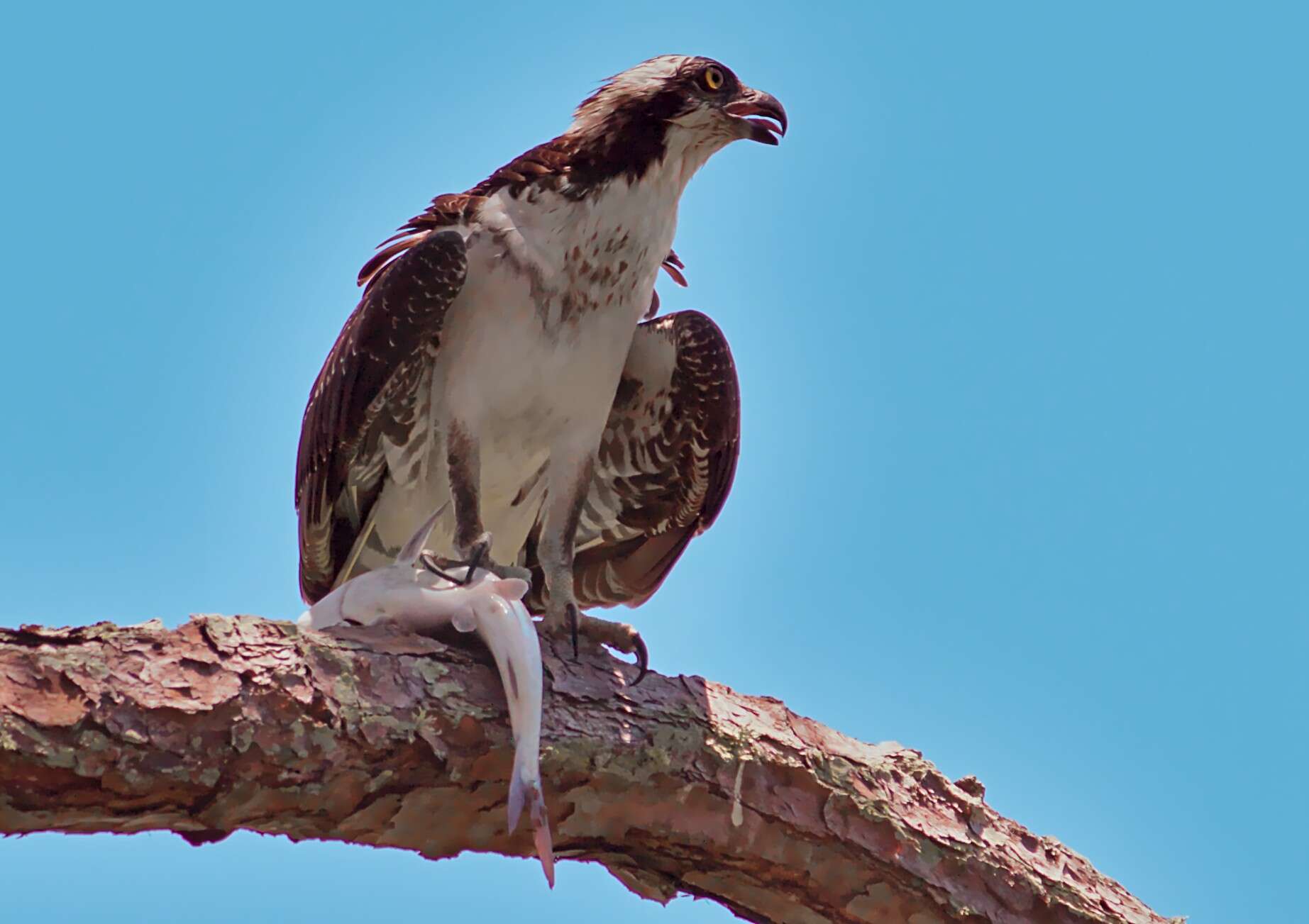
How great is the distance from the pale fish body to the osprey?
23.9 inches

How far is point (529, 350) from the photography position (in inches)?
256

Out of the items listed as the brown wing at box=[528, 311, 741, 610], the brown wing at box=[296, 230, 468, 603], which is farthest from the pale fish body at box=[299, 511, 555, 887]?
the brown wing at box=[528, 311, 741, 610]

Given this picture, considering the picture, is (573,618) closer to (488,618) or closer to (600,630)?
(600,630)

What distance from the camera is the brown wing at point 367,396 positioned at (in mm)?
6406

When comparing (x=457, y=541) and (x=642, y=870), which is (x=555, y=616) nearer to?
(x=457, y=541)

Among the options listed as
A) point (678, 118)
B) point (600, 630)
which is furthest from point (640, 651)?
point (678, 118)

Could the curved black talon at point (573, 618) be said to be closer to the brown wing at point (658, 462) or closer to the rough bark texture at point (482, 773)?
the rough bark texture at point (482, 773)

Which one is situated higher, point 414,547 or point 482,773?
point 414,547

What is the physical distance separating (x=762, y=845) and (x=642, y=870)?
392mm

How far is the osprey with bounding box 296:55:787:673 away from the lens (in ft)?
21.2

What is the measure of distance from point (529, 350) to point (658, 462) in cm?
113

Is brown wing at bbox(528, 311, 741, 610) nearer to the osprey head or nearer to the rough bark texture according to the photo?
the osprey head

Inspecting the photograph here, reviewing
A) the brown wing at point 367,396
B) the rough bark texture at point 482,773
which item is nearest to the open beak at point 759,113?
the brown wing at point 367,396

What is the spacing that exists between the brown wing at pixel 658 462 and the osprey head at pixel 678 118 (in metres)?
0.80
